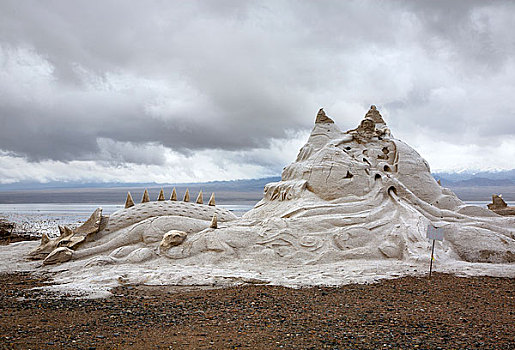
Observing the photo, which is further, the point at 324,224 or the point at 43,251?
the point at 43,251

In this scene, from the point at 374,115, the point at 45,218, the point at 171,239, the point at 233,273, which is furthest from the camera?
the point at 45,218

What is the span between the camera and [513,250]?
1099 cm

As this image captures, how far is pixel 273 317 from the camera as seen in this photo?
644cm

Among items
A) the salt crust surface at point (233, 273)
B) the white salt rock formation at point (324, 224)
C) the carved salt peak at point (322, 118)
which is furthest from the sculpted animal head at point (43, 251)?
the carved salt peak at point (322, 118)

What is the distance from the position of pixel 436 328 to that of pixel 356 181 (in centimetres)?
724

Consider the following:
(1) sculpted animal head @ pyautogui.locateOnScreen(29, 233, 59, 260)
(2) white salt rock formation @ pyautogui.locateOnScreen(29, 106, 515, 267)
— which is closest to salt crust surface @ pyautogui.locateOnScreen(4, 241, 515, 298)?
(2) white salt rock formation @ pyautogui.locateOnScreen(29, 106, 515, 267)

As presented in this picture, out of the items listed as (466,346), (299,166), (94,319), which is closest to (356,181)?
(299,166)

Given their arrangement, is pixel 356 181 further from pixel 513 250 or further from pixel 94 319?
pixel 94 319

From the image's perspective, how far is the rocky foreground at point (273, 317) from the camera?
5.30 meters

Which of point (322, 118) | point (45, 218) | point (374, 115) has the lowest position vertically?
point (45, 218)

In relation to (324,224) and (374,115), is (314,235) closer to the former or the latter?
(324,224)

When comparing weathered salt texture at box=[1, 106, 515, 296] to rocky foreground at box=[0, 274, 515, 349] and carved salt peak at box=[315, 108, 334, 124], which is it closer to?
rocky foreground at box=[0, 274, 515, 349]

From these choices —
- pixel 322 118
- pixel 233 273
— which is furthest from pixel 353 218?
pixel 322 118

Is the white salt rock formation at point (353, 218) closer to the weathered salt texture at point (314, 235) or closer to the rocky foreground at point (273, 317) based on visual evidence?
Result: the weathered salt texture at point (314, 235)
